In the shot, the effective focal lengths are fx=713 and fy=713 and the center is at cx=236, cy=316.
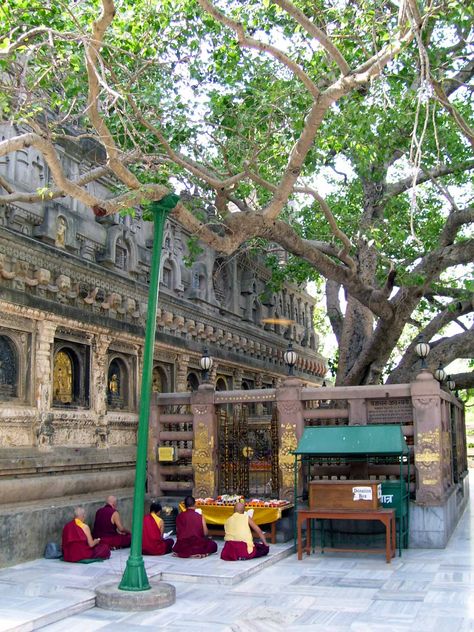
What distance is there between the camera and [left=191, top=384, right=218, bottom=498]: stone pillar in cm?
1476

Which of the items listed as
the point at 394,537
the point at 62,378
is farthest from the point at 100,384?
the point at 394,537

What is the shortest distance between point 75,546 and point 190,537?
1.90 metres

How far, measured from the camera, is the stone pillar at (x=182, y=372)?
1816 centimetres

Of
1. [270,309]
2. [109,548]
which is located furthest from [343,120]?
[270,309]

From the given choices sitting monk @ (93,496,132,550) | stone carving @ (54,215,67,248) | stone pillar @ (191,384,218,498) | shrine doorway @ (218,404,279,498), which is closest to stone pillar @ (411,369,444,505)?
shrine doorway @ (218,404,279,498)

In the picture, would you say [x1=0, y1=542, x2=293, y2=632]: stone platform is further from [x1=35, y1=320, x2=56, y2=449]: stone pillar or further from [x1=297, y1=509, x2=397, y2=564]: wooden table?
[x1=35, y1=320, x2=56, y2=449]: stone pillar

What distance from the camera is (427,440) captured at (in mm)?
13289

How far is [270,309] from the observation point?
2538 cm

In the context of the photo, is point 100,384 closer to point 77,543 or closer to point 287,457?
point 77,543

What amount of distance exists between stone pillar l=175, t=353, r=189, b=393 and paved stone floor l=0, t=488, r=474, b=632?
6.13 metres

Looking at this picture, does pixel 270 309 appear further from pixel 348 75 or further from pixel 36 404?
pixel 348 75

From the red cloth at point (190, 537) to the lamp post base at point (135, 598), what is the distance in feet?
9.15

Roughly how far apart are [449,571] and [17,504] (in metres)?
7.13

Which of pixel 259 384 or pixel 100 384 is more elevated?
pixel 259 384
